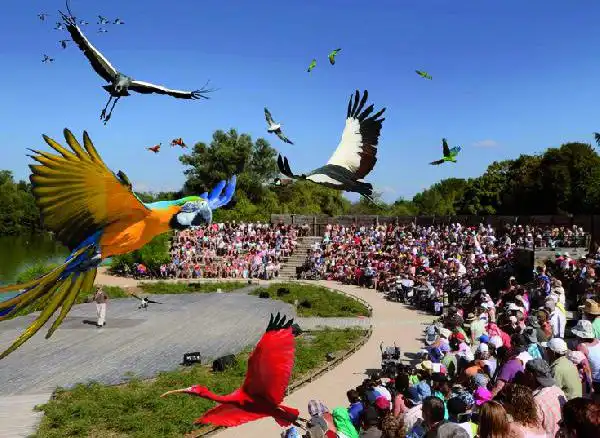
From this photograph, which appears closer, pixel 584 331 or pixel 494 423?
pixel 494 423

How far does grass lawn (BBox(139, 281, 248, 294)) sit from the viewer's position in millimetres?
25614

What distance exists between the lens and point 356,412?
20.0 feet

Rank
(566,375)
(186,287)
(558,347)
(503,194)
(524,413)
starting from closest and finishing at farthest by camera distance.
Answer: (524,413)
(566,375)
(558,347)
(186,287)
(503,194)

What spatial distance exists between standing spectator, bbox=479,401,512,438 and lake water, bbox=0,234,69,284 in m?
28.4

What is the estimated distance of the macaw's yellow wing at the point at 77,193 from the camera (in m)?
2.64

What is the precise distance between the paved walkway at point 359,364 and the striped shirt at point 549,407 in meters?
4.82

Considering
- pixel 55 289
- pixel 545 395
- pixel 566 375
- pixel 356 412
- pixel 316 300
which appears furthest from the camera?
pixel 316 300

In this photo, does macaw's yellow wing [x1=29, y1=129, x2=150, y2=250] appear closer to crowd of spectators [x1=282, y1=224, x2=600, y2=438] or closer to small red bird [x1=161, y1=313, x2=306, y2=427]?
small red bird [x1=161, y1=313, x2=306, y2=427]

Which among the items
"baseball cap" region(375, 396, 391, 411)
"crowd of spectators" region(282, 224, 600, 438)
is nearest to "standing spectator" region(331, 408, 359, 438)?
"crowd of spectators" region(282, 224, 600, 438)

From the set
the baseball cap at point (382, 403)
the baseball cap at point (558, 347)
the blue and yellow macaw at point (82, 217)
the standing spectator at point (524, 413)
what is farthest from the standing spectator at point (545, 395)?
the blue and yellow macaw at point (82, 217)

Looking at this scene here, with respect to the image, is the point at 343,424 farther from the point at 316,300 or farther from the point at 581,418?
the point at 316,300

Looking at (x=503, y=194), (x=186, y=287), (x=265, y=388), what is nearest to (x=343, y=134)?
(x=265, y=388)

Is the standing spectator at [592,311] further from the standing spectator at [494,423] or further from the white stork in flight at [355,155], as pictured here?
the white stork in flight at [355,155]

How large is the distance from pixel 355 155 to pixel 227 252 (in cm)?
2860
